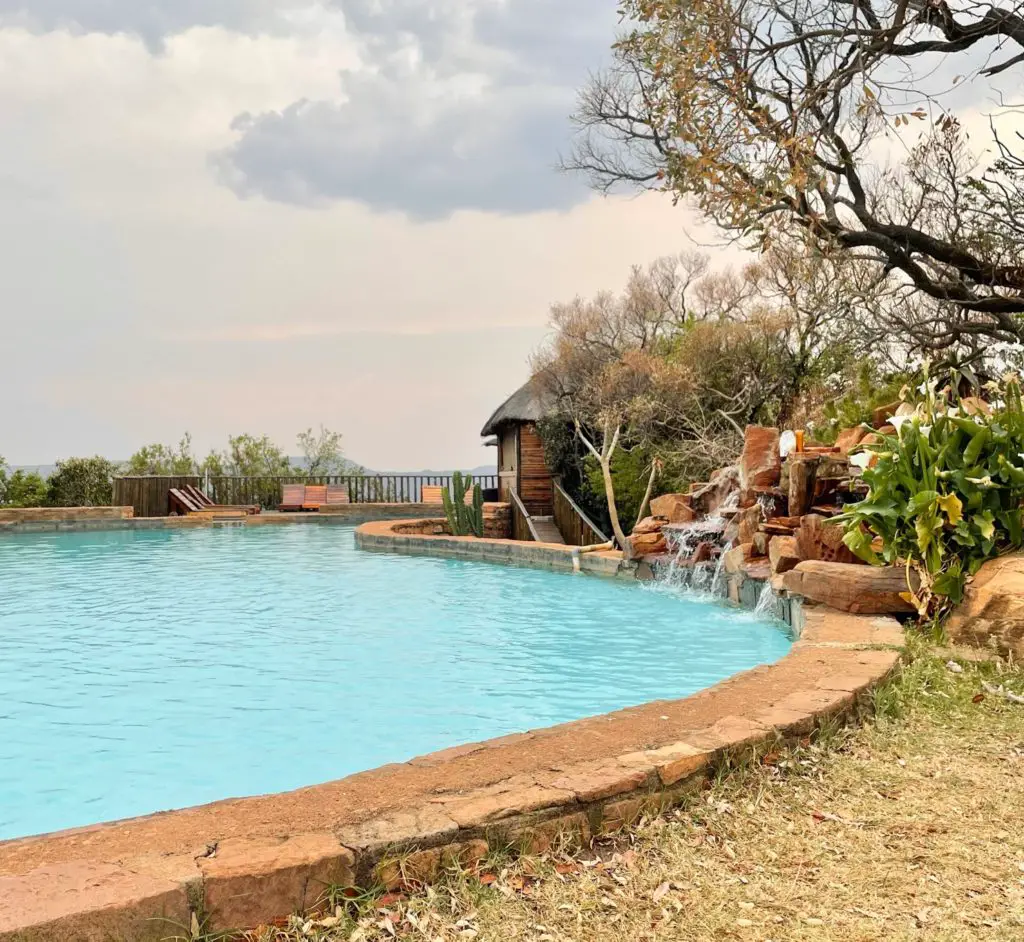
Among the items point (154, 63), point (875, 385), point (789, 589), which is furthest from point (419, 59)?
point (789, 589)

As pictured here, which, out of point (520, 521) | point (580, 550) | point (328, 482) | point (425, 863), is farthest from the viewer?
point (328, 482)

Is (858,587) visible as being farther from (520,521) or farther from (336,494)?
(336,494)

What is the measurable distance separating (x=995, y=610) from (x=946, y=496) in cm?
69

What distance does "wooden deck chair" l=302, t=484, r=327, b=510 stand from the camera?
76.5 ft

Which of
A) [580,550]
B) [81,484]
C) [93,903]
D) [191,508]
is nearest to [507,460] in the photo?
[191,508]

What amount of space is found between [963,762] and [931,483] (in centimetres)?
224

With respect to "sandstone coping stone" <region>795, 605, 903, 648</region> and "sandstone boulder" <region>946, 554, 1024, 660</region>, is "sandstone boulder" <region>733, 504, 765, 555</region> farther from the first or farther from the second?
"sandstone boulder" <region>946, 554, 1024, 660</region>

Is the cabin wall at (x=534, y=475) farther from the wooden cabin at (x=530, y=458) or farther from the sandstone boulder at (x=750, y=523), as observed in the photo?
the sandstone boulder at (x=750, y=523)

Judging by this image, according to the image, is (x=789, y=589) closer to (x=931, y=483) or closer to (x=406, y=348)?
(x=931, y=483)

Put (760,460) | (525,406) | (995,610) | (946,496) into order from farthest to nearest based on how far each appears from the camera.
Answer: (525,406) < (760,460) < (946,496) < (995,610)

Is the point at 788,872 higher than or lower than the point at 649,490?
lower

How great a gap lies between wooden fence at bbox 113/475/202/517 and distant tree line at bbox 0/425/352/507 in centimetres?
112

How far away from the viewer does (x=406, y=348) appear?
78.1 feet

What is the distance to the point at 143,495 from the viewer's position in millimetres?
22531
